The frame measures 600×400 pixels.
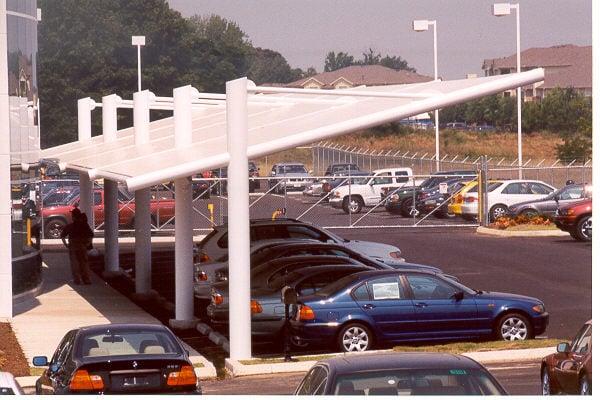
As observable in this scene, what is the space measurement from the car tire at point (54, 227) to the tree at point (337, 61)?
134416mm

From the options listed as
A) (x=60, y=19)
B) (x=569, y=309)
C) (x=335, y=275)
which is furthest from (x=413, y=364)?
(x=60, y=19)

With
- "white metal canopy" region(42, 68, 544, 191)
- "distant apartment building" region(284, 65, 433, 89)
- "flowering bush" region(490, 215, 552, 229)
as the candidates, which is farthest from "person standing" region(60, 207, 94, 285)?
"distant apartment building" region(284, 65, 433, 89)

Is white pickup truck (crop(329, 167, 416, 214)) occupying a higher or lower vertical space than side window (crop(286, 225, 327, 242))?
lower

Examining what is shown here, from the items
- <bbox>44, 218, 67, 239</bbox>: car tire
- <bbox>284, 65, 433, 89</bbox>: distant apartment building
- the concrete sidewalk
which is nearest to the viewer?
the concrete sidewalk

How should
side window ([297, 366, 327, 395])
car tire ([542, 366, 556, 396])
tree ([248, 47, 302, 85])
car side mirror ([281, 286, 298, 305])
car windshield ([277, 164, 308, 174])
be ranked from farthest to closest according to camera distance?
tree ([248, 47, 302, 85]) < car windshield ([277, 164, 308, 174]) < car side mirror ([281, 286, 298, 305]) < car tire ([542, 366, 556, 396]) < side window ([297, 366, 327, 395])

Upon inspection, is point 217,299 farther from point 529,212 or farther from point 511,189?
point 511,189

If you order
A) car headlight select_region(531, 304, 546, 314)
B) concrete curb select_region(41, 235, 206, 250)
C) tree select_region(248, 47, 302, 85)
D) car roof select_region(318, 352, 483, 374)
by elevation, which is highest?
tree select_region(248, 47, 302, 85)

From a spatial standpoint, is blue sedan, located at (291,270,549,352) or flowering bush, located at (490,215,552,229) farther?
flowering bush, located at (490,215,552,229)

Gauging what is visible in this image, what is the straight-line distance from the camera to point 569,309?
1056 inches

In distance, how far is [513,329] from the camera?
21.7m

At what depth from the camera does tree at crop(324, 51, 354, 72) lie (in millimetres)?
181250

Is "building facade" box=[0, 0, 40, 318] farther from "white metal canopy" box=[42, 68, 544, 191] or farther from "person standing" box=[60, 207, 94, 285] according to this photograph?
"person standing" box=[60, 207, 94, 285]

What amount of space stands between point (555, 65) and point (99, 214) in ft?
278

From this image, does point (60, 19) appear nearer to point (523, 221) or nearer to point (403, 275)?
point (523, 221)
